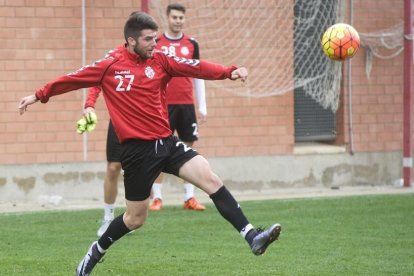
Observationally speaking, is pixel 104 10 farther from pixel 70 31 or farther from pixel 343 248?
pixel 343 248

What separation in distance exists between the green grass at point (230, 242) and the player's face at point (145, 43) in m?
1.74

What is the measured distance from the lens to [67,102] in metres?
12.5

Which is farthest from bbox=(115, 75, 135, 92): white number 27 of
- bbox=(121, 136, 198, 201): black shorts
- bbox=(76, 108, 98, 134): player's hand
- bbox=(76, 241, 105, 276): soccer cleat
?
bbox=(76, 108, 98, 134): player's hand

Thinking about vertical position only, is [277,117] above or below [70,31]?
below

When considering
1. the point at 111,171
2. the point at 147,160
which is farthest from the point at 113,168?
the point at 147,160

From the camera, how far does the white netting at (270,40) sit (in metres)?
13.1

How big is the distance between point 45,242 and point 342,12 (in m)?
6.21

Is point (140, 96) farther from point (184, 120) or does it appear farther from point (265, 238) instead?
point (184, 120)

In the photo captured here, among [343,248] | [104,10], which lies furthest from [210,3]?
[343,248]

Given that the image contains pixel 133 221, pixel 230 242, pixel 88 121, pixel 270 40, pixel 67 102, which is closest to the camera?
pixel 133 221

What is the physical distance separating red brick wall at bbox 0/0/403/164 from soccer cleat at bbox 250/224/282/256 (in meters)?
6.01

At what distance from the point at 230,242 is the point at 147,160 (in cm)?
215

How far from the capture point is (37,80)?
40.5 ft

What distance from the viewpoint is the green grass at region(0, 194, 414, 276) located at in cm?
798
